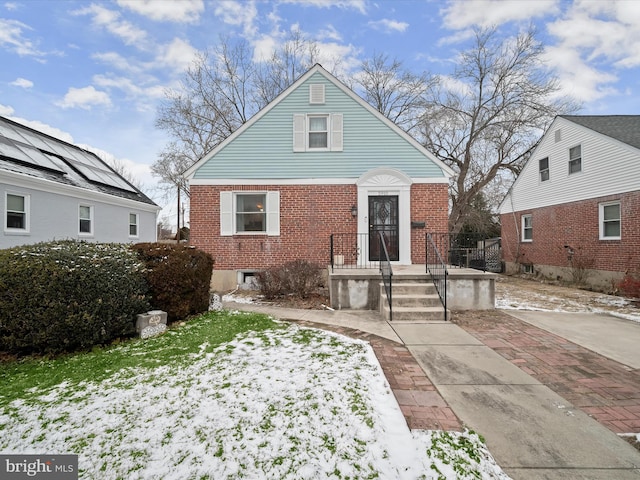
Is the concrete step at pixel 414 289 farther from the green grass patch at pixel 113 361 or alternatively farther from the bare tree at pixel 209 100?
the bare tree at pixel 209 100

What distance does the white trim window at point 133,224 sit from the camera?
1568 cm

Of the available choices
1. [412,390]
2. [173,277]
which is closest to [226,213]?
[173,277]

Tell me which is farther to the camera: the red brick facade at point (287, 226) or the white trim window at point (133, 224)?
the white trim window at point (133, 224)

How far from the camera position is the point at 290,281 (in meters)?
7.70

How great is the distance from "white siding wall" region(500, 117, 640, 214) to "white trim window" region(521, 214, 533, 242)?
19.9 inches

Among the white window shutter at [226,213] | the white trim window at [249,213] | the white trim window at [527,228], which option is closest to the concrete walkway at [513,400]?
the white trim window at [249,213]

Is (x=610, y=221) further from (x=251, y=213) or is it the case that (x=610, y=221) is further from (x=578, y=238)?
(x=251, y=213)

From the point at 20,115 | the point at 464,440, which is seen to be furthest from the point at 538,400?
the point at 20,115

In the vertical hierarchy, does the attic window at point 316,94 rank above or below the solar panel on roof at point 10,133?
above

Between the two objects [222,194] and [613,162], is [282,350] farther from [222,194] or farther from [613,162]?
[613,162]

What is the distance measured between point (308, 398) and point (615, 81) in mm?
18517

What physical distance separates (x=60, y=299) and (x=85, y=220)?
1108 centimetres

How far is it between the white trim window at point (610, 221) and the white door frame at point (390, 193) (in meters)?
7.39

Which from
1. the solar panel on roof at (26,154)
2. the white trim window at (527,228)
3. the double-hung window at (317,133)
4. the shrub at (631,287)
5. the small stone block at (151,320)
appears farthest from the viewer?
the white trim window at (527,228)
